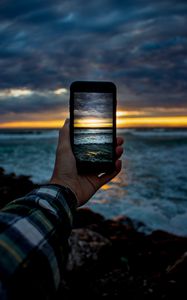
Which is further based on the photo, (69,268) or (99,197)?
(99,197)

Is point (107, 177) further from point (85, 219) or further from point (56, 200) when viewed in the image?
point (85, 219)

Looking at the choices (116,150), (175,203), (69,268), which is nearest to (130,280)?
(69,268)

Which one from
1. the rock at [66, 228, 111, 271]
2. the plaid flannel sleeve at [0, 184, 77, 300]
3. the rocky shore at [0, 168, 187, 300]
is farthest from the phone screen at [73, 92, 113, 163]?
the rock at [66, 228, 111, 271]

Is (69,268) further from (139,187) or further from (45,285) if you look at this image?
(139,187)

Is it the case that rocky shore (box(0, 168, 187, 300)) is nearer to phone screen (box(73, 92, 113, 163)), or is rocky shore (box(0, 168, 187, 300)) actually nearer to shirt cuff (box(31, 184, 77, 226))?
phone screen (box(73, 92, 113, 163))

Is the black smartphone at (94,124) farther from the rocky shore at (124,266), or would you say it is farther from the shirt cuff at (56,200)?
the rocky shore at (124,266)

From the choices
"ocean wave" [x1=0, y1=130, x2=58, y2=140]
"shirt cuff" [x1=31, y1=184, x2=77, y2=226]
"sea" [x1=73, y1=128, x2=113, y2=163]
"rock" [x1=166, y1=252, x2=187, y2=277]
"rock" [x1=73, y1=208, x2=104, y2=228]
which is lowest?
"ocean wave" [x1=0, y1=130, x2=58, y2=140]
